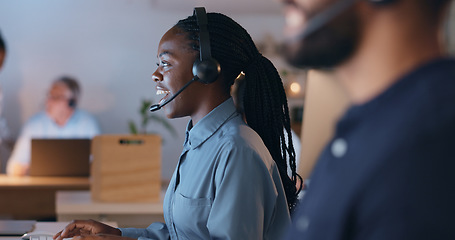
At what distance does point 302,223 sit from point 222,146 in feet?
2.43

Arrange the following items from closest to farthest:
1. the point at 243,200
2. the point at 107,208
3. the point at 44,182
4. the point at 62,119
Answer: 1. the point at 243,200
2. the point at 107,208
3. the point at 44,182
4. the point at 62,119

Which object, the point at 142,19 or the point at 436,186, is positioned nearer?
the point at 436,186

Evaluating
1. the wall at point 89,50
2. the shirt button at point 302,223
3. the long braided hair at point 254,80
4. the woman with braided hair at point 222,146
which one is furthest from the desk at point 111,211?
the wall at point 89,50

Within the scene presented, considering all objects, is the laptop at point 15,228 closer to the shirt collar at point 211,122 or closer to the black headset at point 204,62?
the shirt collar at point 211,122

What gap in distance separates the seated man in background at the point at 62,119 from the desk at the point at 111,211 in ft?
7.83

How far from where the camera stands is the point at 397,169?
390mm

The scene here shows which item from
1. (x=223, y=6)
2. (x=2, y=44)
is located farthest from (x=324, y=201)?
(x=223, y=6)

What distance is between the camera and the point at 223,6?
5.36m

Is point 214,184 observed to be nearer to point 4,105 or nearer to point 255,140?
point 255,140

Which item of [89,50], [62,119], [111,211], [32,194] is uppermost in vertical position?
[89,50]

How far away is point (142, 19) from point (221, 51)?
4734 mm

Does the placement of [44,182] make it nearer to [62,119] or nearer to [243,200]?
[62,119]

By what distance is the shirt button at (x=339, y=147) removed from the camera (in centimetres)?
43

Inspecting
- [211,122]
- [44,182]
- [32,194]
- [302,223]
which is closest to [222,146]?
[211,122]
